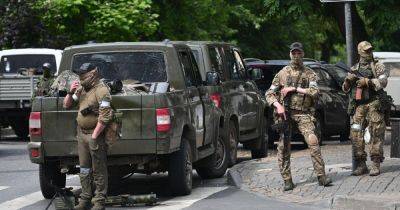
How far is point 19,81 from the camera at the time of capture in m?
23.1

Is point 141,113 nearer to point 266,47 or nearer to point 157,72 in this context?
point 157,72

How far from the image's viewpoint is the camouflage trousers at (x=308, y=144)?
39.4ft

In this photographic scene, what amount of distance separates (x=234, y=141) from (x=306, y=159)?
1.13 metres

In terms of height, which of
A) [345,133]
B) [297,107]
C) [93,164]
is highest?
[297,107]

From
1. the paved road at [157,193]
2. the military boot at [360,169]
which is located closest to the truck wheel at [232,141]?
the paved road at [157,193]

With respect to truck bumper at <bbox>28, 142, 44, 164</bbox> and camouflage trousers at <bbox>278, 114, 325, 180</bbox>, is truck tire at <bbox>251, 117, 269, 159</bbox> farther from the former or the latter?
truck bumper at <bbox>28, 142, 44, 164</bbox>

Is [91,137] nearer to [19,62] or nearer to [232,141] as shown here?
[232,141]

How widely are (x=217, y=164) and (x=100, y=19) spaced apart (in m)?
16.4

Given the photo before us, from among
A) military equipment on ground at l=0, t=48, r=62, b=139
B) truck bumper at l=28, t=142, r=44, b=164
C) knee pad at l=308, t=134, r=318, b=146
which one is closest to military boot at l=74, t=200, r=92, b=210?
truck bumper at l=28, t=142, r=44, b=164

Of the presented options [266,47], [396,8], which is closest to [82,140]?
[396,8]

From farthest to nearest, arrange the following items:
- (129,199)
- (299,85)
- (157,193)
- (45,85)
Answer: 1. (45,85)
2. (157,193)
3. (299,85)
4. (129,199)

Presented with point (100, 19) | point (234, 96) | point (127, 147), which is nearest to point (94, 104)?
point (127, 147)

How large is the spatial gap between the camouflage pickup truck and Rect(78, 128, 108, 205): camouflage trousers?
505 millimetres

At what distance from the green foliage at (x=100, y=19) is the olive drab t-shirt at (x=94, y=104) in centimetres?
1902
